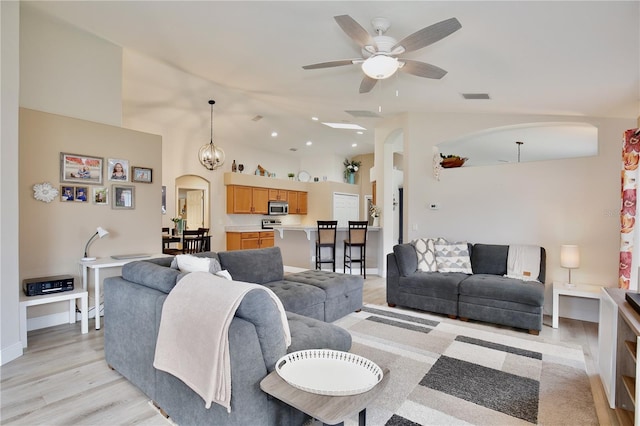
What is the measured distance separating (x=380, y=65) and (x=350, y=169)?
759 centimetres

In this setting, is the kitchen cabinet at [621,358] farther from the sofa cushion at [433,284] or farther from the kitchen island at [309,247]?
the kitchen island at [309,247]

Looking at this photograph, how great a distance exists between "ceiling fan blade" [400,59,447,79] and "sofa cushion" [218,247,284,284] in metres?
2.48

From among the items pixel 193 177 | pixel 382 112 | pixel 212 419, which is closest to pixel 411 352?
pixel 212 419

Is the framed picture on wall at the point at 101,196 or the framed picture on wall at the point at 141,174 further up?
the framed picture on wall at the point at 141,174

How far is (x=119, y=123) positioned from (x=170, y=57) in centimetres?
111

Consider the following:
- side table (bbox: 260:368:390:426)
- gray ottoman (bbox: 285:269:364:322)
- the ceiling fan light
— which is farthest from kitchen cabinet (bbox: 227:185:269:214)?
side table (bbox: 260:368:390:426)

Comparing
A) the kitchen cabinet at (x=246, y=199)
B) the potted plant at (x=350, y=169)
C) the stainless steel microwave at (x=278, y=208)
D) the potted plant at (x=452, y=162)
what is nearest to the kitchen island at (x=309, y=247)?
the kitchen cabinet at (x=246, y=199)

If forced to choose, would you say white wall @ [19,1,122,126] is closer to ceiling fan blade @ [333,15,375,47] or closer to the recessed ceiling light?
ceiling fan blade @ [333,15,375,47]

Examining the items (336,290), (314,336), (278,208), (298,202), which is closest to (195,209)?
(278,208)

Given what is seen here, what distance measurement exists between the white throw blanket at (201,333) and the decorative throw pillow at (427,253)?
3112mm

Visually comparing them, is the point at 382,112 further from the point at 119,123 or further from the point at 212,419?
the point at 212,419

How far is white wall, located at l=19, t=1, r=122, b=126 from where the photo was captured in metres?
3.48

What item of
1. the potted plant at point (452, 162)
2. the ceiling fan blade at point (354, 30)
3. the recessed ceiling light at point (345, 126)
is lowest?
the potted plant at point (452, 162)

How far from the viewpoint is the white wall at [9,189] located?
107 inches
